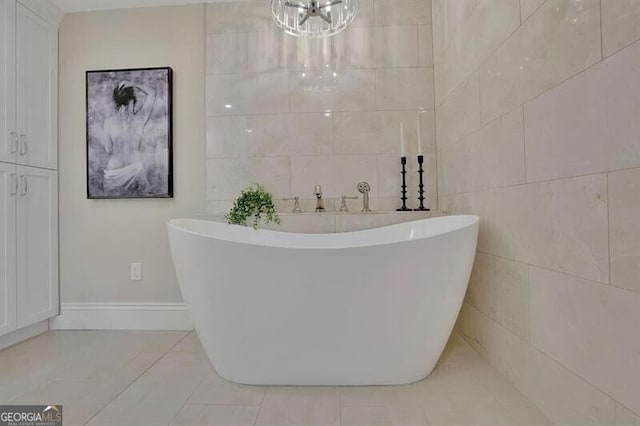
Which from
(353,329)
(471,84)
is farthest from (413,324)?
(471,84)

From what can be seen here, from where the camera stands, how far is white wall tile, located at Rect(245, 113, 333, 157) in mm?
2232

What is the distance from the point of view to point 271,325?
4.15 ft

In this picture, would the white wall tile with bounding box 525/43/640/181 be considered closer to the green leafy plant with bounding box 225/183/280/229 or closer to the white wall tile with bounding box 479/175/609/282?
the white wall tile with bounding box 479/175/609/282

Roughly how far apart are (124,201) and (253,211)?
988mm

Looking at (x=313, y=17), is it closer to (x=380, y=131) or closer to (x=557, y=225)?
(x=380, y=131)

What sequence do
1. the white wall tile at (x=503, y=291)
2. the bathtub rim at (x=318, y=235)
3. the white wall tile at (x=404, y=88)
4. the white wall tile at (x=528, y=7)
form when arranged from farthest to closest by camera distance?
the white wall tile at (x=404, y=88), the bathtub rim at (x=318, y=235), the white wall tile at (x=503, y=291), the white wall tile at (x=528, y=7)

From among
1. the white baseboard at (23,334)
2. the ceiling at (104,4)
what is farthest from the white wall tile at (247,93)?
the white baseboard at (23,334)

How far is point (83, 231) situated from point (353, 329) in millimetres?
2038

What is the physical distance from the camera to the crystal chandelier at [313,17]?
2.00 metres

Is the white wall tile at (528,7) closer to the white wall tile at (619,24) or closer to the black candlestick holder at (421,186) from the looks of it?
the white wall tile at (619,24)

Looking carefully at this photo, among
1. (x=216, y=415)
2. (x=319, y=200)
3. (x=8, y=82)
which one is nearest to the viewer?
(x=216, y=415)

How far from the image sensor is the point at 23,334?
198 centimetres

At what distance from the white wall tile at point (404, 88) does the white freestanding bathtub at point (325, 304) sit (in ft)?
3.92

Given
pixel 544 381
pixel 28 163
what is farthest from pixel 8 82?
pixel 544 381
